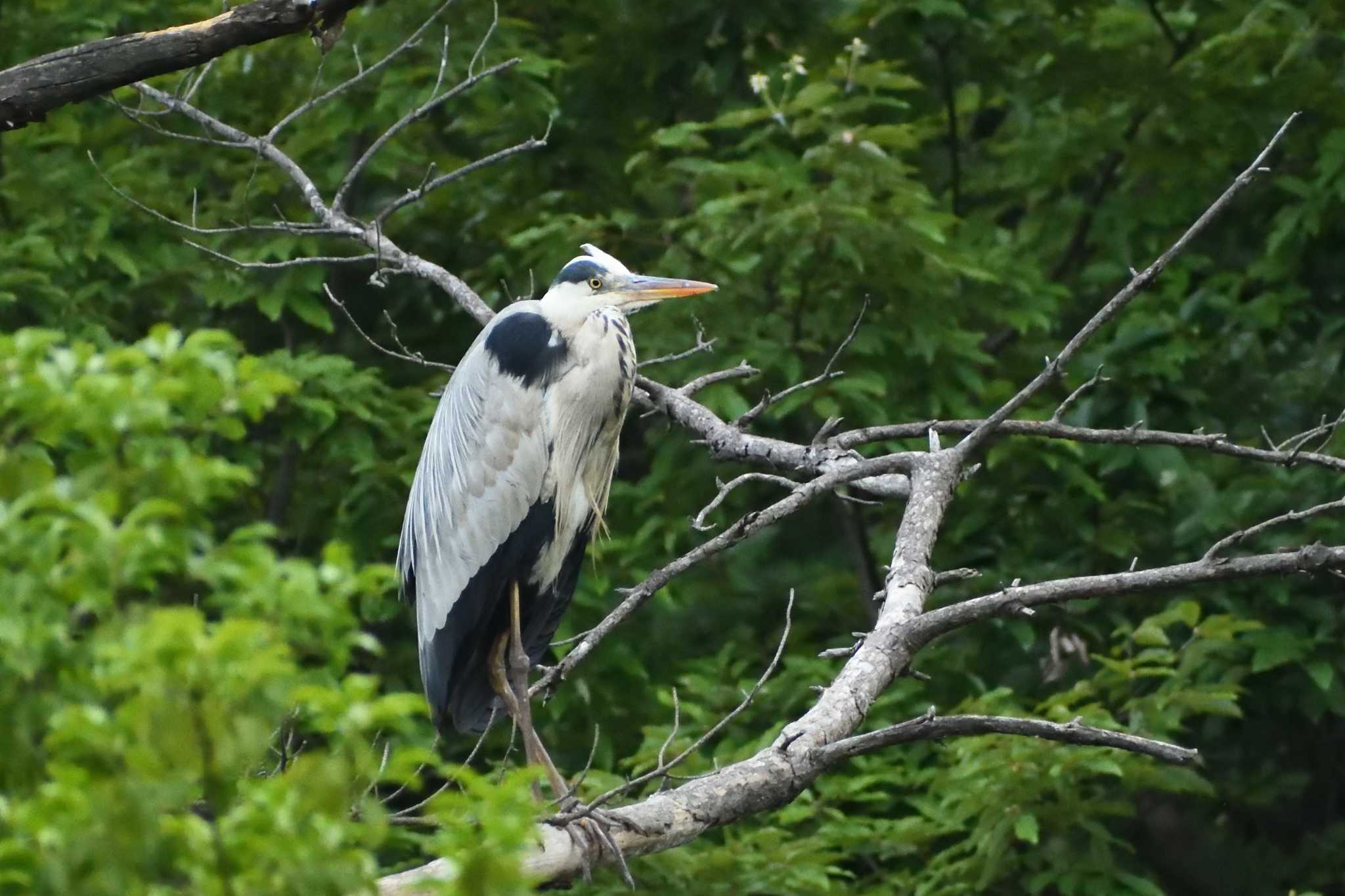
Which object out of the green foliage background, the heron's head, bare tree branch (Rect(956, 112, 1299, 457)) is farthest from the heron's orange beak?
bare tree branch (Rect(956, 112, 1299, 457))

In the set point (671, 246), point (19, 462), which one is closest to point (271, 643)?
point (19, 462)

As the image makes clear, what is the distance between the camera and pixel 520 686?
15.4 feet

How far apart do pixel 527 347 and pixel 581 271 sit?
0.27 metres

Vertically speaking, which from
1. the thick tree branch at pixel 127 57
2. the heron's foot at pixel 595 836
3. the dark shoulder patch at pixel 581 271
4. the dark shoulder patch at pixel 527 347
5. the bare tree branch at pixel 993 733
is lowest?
the heron's foot at pixel 595 836

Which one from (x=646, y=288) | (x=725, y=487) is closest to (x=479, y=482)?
(x=646, y=288)

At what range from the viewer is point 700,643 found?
25.4ft

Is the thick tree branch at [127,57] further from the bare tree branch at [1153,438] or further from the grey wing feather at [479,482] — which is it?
the bare tree branch at [1153,438]

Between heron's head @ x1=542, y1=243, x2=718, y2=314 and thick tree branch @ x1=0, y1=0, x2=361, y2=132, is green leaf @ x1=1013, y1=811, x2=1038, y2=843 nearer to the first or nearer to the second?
heron's head @ x1=542, y1=243, x2=718, y2=314

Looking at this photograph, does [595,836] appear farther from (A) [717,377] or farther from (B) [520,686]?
(A) [717,377]

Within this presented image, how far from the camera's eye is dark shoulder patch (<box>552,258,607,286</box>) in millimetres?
4867

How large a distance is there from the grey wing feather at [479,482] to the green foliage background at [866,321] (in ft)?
1.81

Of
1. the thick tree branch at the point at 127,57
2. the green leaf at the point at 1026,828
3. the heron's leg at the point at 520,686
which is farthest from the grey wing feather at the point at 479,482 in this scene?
the green leaf at the point at 1026,828

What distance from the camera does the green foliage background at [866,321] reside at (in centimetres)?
631

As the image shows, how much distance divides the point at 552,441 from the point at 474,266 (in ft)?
11.9
